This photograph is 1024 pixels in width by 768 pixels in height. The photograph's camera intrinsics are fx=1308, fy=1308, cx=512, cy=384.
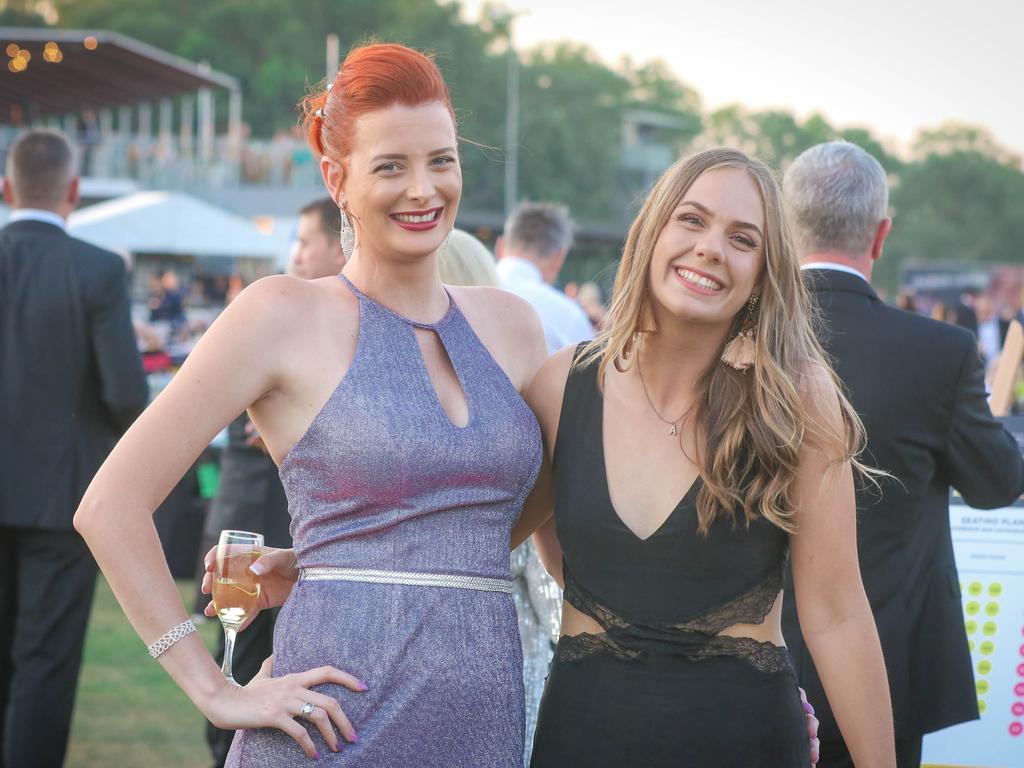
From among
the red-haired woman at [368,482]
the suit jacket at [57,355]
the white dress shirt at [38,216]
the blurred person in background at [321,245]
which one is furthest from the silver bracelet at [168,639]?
the white dress shirt at [38,216]

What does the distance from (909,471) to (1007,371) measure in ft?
4.65

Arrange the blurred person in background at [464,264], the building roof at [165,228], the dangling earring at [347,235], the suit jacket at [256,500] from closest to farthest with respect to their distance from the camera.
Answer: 1. the dangling earring at [347,235]
2. the blurred person in background at [464,264]
3. the suit jacket at [256,500]
4. the building roof at [165,228]

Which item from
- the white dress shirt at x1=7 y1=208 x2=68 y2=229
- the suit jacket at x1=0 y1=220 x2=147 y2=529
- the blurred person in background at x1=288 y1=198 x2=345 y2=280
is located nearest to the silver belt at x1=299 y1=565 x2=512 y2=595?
the blurred person in background at x1=288 y1=198 x2=345 y2=280

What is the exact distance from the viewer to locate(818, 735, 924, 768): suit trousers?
3.52 metres

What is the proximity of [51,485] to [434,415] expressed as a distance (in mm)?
3232

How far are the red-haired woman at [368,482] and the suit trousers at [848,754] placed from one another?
1.34 meters

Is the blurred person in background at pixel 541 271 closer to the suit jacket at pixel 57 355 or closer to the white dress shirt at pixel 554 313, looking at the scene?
the white dress shirt at pixel 554 313

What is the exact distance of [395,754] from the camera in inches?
93.0

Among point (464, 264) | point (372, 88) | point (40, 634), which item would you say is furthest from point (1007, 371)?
point (40, 634)

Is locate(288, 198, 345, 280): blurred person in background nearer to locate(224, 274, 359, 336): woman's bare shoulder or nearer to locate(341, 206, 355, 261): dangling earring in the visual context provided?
locate(341, 206, 355, 261): dangling earring

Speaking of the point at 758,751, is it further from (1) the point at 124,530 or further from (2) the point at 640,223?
(1) the point at 124,530

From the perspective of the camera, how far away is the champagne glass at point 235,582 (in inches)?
103

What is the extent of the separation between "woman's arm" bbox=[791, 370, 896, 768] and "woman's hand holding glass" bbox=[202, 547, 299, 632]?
3.36 feet

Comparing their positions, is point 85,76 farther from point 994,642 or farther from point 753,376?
point 753,376
